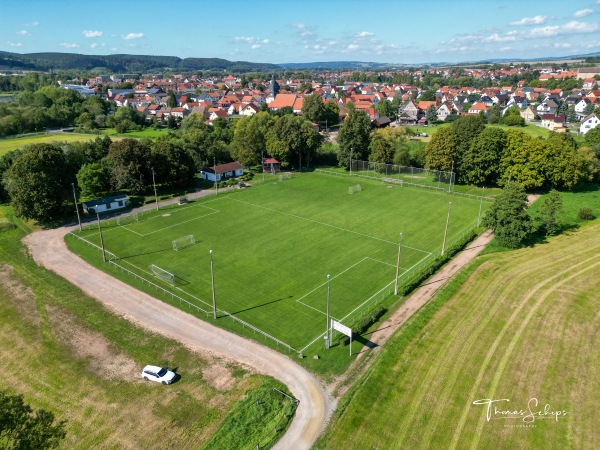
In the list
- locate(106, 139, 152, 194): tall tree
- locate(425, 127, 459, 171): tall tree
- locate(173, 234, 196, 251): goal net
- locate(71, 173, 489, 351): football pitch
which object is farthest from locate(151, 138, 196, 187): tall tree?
locate(425, 127, 459, 171): tall tree

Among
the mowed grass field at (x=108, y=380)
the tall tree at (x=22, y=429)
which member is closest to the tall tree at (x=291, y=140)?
the mowed grass field at (x=108, y=380)

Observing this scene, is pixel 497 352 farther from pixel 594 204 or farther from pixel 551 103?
pixel 551 103

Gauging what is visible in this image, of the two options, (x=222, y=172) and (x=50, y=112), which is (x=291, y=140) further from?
(x=50, y=112)

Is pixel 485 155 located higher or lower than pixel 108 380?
higher

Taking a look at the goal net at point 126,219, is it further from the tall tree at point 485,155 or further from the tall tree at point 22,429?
the tall tree at point 485,155

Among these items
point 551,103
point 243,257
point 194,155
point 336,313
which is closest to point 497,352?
point 336,313

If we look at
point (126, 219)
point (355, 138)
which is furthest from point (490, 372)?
point (355, 138)
